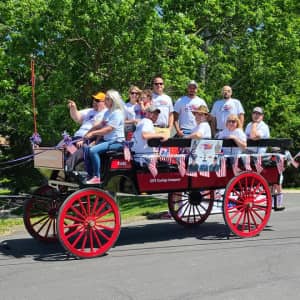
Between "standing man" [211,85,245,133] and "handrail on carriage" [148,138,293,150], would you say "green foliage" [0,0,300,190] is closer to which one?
"standing man" [211,85,245,133]

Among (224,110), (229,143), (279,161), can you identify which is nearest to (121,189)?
(229,143)

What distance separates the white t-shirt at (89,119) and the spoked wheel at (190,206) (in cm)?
196

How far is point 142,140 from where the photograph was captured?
6906 mm

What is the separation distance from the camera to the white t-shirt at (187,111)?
28.8 feet

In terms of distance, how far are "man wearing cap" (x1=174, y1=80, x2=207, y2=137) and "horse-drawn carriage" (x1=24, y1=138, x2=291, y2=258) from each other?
1162 mm

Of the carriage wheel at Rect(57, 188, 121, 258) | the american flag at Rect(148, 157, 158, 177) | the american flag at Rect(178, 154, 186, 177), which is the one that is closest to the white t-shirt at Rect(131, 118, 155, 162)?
the american flag at Rect(148, 157, 158, 177)

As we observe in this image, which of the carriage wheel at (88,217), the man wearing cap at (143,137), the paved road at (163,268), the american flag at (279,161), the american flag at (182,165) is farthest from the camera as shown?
the american flag at (279,161)

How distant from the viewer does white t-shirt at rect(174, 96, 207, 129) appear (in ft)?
28.8

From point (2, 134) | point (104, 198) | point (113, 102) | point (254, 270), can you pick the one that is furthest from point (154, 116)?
point (2, 134)

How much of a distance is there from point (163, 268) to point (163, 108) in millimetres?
3258

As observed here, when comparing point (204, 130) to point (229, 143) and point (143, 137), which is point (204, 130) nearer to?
point (229, 143)

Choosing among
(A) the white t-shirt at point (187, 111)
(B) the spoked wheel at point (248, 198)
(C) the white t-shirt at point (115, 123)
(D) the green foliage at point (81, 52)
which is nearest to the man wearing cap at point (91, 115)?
(C) the white t-shirt at point (115, 123)

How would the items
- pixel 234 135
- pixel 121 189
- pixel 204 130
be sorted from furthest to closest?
pixel 234 135
pixel 204 130
pixel 121 189

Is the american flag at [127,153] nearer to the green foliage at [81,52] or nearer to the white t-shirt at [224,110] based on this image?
the white t-shirt at [224,110]
